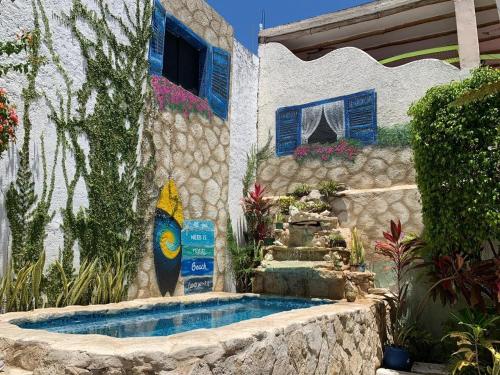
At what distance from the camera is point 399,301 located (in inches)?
243

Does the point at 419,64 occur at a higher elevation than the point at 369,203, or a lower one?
higher

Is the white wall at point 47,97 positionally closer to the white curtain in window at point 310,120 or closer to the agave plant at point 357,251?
the agave plant at point 357,251

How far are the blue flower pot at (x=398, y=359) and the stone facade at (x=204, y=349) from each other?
105cm

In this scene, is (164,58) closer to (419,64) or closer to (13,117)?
(13,117)

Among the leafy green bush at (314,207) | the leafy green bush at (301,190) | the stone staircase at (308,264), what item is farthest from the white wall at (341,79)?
the stone staircase at (308,264)

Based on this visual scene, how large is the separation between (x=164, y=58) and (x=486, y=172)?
6.13 metres

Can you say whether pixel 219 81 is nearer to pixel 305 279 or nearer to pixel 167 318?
pixel 305 279

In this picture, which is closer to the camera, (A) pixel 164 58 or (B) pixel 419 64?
(A) pixel 164 58

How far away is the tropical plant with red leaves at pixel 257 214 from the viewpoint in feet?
30.9

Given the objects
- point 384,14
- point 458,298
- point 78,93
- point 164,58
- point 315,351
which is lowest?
point 315,351

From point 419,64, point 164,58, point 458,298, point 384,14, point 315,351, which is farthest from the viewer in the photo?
point 384,14

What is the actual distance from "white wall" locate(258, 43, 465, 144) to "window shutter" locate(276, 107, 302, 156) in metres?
0.18

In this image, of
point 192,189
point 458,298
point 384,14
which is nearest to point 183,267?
point 192,189

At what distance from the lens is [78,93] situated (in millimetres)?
6371
